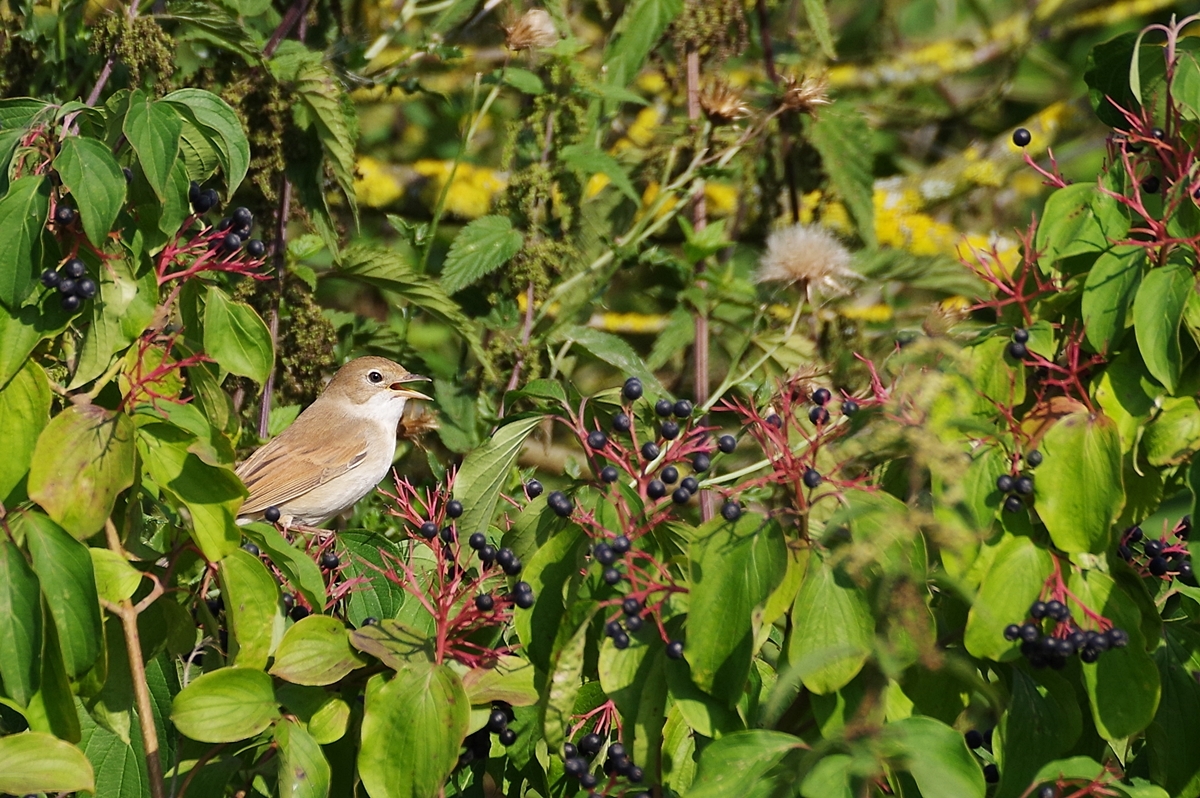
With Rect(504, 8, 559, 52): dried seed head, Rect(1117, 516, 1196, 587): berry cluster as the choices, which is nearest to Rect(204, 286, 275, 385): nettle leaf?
Rect(1117, 516, 1196, 587): berry cluster

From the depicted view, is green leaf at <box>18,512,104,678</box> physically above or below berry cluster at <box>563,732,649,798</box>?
above

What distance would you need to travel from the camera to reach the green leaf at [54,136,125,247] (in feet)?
7.08

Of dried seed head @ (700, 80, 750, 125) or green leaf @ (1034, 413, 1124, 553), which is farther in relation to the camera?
dried seed head @ (700, 80, 750, 125)

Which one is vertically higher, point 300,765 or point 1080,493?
point 1080,493

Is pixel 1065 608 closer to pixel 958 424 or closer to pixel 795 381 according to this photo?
pixel 958 424

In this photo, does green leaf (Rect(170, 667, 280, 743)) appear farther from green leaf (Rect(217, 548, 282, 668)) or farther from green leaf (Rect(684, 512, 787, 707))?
green leaf (Rect(684, 512, 787, 707))

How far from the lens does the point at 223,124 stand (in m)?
2.55

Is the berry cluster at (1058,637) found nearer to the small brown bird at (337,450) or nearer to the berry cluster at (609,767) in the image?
the berry cluster at (609,767)

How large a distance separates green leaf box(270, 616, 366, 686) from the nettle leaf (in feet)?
1.66

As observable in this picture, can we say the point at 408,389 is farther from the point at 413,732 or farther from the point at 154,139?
the point at 413,732

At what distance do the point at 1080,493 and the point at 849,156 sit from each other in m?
3.62

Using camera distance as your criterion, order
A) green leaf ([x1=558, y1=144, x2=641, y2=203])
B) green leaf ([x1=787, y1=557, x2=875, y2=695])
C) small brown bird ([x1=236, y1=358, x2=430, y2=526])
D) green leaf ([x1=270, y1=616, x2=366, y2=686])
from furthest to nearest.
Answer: small brown bird ([x1=236, y1=358, x2=430, y2=526])
green leaf ([x1=558, y1=144, x2=641, y2=203])
green leaf ([x1=270, y1=616, x2=366, y2=686])
green leaf ([x1=787, y1=557, x2=875, y2=695])

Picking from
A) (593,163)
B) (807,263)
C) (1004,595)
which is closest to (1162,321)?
(1004,595)

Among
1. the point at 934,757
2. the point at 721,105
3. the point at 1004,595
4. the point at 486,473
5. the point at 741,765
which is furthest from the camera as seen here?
the point at 721,105
